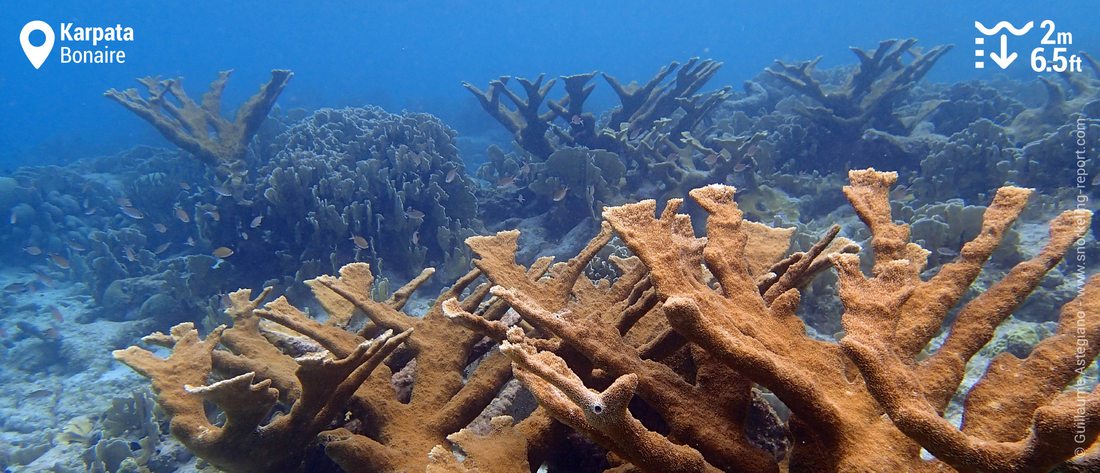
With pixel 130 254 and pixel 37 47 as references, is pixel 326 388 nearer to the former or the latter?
pixel 130 254

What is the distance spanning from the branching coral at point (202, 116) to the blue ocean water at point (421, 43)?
Answer: 18625mm

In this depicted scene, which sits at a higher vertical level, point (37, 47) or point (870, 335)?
point (37, 47)

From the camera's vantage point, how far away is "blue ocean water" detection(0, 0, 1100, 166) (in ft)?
137

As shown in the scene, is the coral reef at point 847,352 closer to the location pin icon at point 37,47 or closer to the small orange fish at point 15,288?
the location pin icon at point 37,47

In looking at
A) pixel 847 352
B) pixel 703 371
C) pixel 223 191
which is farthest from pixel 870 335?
pixel 223 191

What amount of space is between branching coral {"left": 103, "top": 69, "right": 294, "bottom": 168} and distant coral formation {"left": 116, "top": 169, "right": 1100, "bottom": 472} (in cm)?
897

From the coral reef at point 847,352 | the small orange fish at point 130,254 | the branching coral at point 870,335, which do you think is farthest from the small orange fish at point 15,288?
the branching coral at point 870,335

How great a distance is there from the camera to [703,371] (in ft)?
5.75

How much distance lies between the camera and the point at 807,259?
77.2 inches

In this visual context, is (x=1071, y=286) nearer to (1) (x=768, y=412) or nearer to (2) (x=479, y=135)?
(1) (x=768, y=412)

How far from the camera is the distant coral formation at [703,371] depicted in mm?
1300

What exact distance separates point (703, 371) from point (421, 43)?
11529 centimetres

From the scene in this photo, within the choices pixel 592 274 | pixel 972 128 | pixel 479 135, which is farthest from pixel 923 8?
pixel 592 274

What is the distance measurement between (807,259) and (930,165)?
743 centimetres
